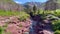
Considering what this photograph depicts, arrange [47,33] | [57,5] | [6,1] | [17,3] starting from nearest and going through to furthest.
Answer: [47,33], [57,5], [6,1], [17,3]

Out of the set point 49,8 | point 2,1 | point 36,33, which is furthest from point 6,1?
point 36,33

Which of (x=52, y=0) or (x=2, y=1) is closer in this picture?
(x=52, y=0)

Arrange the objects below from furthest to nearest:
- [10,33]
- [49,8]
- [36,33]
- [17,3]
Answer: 1. [17,3]
2. [49,8]
3. [36,33]
4. [10,33]

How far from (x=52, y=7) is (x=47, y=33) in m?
42.3

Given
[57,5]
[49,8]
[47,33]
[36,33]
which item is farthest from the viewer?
[49,8]

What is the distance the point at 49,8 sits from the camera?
2493 inches

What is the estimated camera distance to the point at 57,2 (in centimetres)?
5881

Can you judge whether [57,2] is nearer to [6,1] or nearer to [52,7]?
[52,7]

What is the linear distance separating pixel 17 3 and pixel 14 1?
1.49 metres

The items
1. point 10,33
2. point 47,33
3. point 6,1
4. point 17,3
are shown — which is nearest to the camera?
point 10,33

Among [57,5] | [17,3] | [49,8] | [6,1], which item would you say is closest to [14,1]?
[17,3]

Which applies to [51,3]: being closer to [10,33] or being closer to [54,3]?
[54,3]

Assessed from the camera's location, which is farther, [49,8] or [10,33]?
[49,8]

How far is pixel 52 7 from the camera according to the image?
6122 cm
